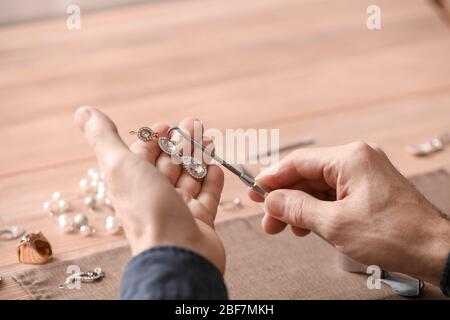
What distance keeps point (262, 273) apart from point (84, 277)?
21 cm

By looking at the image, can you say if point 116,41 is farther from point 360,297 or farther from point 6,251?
point 360,297

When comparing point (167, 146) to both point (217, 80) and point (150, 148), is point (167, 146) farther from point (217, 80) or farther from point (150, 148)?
point (217, 80)

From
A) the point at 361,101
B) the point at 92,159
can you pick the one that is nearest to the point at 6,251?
the point at 92,159

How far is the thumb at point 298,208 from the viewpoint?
0.84 meters

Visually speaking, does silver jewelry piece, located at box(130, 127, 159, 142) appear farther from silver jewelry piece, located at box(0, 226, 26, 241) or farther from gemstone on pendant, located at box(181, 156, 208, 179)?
silver jewelry piece, located at box(0, 226, 26, 241)

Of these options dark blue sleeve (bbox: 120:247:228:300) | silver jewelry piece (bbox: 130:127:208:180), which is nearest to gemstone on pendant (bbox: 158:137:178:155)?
silver jewelry piece (bbox: 130:127:208:180)

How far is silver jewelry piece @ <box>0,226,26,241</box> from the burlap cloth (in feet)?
0.27

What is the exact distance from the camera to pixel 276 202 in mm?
878

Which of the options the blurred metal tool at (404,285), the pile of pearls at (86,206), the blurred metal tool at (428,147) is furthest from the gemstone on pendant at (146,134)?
the blurred metal tool at (428,147)

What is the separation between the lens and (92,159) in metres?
1.18

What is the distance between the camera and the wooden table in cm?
117

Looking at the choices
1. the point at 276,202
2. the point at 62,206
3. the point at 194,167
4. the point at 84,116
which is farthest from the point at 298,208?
the point at 62,206

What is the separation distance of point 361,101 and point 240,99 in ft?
0.67

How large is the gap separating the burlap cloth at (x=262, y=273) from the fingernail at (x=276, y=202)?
97 mm
